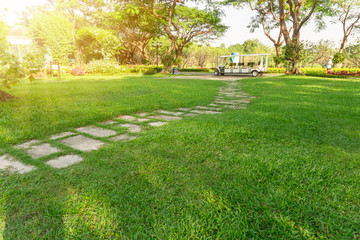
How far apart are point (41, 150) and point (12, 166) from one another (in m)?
0.36

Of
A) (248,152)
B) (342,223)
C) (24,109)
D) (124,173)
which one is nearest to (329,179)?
(342,223)

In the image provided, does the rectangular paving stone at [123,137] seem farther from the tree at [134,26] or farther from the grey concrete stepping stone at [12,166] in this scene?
the tree at [134,26]

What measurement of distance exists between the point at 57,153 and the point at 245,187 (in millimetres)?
1933

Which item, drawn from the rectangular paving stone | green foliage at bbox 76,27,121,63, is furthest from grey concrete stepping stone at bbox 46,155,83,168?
green foliage at bbox 76,27,121,63

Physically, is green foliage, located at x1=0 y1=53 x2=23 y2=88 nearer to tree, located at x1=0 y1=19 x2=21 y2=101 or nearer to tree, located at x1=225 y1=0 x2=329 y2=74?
tree, located at x1=0 y1=19 x2=21 y2=101

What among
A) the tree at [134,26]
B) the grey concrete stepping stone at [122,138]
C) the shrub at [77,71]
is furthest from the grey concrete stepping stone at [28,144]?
the tree at [134,26]

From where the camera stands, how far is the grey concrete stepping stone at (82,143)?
227 cm

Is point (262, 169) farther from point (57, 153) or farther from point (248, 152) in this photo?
point (57, 153)

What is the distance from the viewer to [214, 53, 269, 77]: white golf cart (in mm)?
16719

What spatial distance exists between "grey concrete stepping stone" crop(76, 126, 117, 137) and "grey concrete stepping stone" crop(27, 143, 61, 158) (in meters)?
0.57

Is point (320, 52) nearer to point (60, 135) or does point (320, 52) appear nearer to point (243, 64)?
point (243, 64)

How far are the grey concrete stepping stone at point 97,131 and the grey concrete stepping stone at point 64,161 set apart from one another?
69 centimetres

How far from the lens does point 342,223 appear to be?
1180mm

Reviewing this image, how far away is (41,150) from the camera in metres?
2.19
